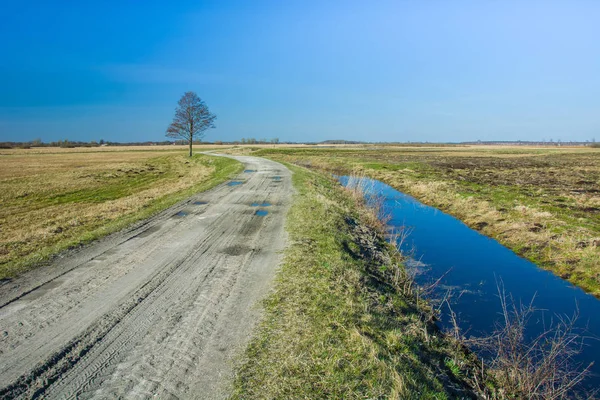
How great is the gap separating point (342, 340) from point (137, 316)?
3620mm

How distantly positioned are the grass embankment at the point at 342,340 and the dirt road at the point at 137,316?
0.46 m

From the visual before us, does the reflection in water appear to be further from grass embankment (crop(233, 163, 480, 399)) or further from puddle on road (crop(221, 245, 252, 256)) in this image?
puddle on road (crop(221, 245, 252, 256))

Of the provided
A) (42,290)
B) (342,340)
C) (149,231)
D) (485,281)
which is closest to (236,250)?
(149,231)

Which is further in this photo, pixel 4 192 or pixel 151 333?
pixel 4 192

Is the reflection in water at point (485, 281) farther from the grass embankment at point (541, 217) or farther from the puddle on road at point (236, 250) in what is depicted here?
the puddle on road at point (236, 250)

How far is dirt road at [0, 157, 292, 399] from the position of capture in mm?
4367

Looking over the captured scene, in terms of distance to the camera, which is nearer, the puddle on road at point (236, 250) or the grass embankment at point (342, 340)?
the grass embankment at point (342, 340)

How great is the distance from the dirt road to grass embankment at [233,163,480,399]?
1.51 ft

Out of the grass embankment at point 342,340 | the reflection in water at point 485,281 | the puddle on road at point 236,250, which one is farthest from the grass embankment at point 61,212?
the reflection in water at point 485,281

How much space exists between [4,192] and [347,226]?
25.2 m

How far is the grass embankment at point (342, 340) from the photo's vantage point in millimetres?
4395

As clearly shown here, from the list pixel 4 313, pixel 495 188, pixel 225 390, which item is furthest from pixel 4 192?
pixel 495 188

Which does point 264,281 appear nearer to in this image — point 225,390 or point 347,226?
point 225,390

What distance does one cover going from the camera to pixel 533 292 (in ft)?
32.0
